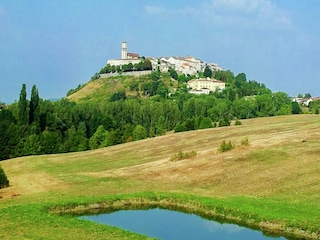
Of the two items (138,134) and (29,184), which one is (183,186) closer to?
(29,184)

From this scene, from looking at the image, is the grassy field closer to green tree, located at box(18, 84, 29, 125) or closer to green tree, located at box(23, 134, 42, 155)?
green tree, located at box(23, 134, 42, 155)

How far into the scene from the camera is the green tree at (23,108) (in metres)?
98.2

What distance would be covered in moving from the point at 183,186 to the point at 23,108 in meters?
62.8

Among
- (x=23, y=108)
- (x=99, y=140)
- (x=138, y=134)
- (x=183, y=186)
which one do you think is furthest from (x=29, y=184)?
(x=138, y=134)

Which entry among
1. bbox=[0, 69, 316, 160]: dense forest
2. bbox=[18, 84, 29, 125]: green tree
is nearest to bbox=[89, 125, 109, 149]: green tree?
bbox=[0, 69, 316, 160]: dense forest

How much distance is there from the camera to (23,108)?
98375 mm

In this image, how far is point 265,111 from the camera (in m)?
164

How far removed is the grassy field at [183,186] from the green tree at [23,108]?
30.4m

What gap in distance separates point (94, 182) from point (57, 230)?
1984 cm

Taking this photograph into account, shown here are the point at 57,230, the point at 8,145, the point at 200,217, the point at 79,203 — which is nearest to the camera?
the point at 57,230

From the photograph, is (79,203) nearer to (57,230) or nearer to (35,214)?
(35,214)

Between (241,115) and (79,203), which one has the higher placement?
(241,115)

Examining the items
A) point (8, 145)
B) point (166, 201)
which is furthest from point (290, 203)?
point (8, 145)

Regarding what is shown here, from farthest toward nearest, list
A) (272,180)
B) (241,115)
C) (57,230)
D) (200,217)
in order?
(241,115), (272,180), (200,217), (57,230)
